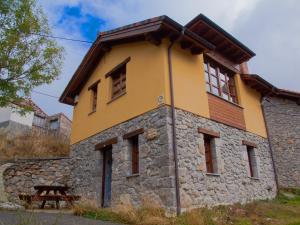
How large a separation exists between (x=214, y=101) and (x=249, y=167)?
9.83 ft

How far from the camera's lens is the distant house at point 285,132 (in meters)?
13.6

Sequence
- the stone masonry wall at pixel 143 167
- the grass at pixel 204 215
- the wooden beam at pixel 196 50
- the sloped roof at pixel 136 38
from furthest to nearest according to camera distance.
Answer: the wooden beam at pixel 196 50
the sloped roof at pixel 136 38
the stone masonry wall at pixel 143 167
the grass at pixel 204 215

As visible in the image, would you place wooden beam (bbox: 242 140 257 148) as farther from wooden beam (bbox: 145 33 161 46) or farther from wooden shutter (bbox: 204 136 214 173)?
wooden beam (bbox: 145 33 161 46)

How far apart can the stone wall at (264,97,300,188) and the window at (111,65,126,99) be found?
7.91 m

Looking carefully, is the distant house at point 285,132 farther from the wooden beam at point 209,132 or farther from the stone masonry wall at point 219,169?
the wooden beam at point 209,132

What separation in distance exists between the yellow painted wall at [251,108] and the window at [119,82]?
15.0 feet

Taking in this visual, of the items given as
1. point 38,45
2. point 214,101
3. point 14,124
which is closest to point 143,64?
point 214,101

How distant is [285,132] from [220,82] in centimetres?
608

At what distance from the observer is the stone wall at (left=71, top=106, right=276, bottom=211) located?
7.52m

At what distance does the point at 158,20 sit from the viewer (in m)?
8.16

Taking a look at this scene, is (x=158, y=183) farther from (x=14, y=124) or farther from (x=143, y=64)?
(x=14, y=124)

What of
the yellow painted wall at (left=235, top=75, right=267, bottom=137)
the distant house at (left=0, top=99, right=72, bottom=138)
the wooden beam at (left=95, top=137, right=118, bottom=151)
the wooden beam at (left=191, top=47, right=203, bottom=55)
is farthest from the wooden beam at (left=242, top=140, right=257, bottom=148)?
the distant house at (left=0, top=99, right=72, bottom=138)

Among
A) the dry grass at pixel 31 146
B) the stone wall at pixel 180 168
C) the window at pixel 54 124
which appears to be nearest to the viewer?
the stone wall at pixel 180 168

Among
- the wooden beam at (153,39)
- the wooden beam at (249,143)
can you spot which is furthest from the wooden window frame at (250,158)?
the wooden beam at (153,39)
